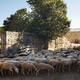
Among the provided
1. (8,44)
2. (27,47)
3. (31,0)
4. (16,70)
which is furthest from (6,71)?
(31,0)

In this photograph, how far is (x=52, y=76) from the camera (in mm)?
7160

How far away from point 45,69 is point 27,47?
709 centimetres

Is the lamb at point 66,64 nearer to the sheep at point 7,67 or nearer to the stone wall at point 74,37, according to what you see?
the sheep at point 7,67

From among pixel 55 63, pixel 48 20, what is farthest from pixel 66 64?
pixel 48 20

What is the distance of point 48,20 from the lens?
15852 mm

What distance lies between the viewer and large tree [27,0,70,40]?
15.8 metres

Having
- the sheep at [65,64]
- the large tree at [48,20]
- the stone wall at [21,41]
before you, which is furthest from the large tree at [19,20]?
the sheep at [65,64]

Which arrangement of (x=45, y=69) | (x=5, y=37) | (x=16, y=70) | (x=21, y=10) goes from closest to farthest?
(x=16, y=70)
(x=45, y=69)
(x=5, y=37)
(x=21, y=10)

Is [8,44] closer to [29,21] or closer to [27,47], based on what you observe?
[27,47]

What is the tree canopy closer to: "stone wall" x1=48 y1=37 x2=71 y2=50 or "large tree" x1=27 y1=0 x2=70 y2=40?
"large tree" x1=27 y1=0 x2=70 y2=40

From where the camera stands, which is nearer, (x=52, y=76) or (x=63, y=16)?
(x=52, y=76)

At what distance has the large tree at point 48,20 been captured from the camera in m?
15.8

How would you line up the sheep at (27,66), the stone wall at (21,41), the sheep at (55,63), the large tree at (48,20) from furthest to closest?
the large tree at (48,20)
the stone wall at (21,41)
the sheep at (55,63)
the sheep at (27,66)

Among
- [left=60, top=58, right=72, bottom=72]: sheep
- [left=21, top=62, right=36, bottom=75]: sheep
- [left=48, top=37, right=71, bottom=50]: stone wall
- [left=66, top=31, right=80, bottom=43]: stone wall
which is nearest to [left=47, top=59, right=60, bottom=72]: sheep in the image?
[left=60, top=58, right=72, bottom=72]: sheep
